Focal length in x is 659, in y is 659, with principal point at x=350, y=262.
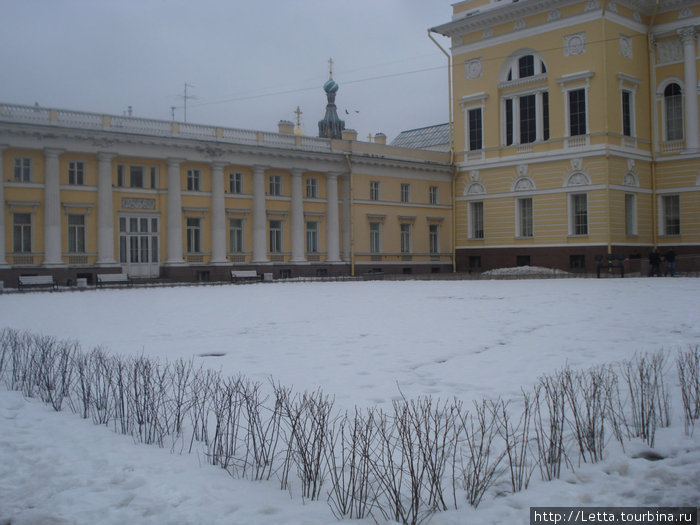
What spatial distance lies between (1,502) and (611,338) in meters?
9.83

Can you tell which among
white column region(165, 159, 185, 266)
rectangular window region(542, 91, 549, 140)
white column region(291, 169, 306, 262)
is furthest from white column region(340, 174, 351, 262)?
rectangular window region(542, 91, 549, 140)

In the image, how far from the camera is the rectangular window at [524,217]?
42969 millimetres

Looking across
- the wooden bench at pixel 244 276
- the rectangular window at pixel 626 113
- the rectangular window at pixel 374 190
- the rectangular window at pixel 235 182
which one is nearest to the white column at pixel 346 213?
the rectangular window at pixel 374 190

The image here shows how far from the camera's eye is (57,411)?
7875 mm

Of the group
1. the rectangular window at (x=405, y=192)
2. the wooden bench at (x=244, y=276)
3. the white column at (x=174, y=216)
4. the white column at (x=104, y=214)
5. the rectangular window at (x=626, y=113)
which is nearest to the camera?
the white column at (x=104, y=214)

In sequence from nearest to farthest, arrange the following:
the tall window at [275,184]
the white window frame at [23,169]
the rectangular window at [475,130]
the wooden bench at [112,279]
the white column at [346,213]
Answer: the wooden bench at [112,279], the white window frame at [23,169], the tall window at [275,184], the white column at [346,213], the rectangular window at [475,130]

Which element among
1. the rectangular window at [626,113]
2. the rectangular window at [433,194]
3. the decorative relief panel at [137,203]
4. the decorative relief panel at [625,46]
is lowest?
the decorative relief panel at [137,203]

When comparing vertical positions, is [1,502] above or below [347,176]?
below

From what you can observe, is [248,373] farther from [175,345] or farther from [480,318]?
[480,318]

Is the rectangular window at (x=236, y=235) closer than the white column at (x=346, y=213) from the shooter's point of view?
Yes

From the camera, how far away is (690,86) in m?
38.5

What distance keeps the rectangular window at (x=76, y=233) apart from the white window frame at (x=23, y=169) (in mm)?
2896

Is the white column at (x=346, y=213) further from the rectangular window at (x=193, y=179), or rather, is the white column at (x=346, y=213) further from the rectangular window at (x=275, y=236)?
the rectangular window at (x=193, y=179)

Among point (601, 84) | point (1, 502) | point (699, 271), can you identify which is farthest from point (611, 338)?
point (601, 84)
